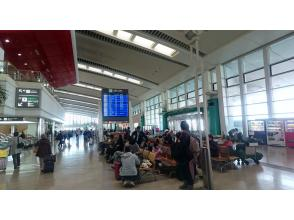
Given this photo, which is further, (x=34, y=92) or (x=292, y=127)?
(x=34, y=92)

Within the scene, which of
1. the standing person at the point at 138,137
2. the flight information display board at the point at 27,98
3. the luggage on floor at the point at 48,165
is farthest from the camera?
the flight information display board at the point at 27,98

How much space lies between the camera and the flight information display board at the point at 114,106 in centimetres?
1245

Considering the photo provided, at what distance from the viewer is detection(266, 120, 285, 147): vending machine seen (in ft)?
39.1

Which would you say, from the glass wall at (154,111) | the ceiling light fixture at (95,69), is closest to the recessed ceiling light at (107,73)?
the ceiling light fixture at (95,69)

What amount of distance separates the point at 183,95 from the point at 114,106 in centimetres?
1070

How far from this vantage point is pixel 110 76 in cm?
2611

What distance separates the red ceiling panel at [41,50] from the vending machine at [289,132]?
37.5 feet

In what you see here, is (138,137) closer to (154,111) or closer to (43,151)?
(43,151)

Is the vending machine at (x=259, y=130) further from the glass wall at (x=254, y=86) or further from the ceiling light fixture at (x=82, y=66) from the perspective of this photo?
the ceiling light fixture at (x=82, y=66)

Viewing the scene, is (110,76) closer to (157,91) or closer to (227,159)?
(157,91)

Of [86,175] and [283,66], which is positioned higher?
[283,66]
